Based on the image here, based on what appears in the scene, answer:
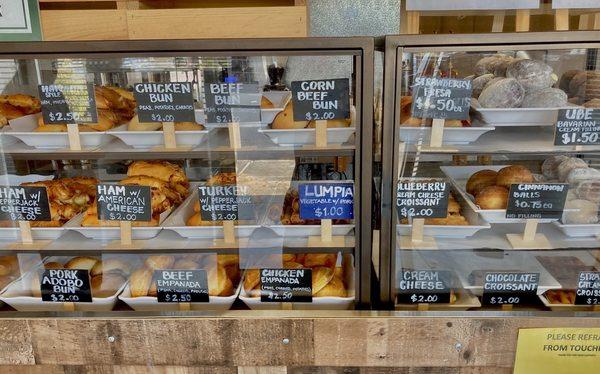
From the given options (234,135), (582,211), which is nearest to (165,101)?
(234,135)

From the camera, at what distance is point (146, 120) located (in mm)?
1660

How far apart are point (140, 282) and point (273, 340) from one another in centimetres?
57

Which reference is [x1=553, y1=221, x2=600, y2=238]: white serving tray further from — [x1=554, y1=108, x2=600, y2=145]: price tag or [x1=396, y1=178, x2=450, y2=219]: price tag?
[x1=396, y1=178, x2=450, y2=219]: price tag

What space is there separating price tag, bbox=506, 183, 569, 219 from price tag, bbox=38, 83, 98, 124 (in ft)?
4.95

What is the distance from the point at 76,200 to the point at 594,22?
203cm

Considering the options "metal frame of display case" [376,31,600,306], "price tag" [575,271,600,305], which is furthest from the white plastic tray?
"price tag" [575,271,600,305]

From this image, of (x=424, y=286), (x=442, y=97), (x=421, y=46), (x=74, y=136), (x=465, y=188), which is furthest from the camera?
(x=465, y=188)

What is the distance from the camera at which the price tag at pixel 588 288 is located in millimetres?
1729

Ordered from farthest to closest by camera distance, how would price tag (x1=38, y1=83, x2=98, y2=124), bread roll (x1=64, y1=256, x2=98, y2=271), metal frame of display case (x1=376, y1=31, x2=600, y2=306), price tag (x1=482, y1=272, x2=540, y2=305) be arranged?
bread roll (x1=64, y1=256, x2=98, y2=271) < price tag (x1=482, y1=272, x2=540, y2=305) < price tag (x1=38, y1=83, x2=98, y2=124) < metal frame of display case (x1=376, y1=31, x2=600, y2=306)

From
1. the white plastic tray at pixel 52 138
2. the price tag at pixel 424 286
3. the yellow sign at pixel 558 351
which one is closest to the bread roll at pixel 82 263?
the white plastic tray at pixel 52 138

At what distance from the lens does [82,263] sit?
74.7 inches

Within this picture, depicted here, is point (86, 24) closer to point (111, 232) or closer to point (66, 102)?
point (66, 102)

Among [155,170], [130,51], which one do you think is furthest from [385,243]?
[130,51]

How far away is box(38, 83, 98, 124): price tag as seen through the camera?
5.40ft
